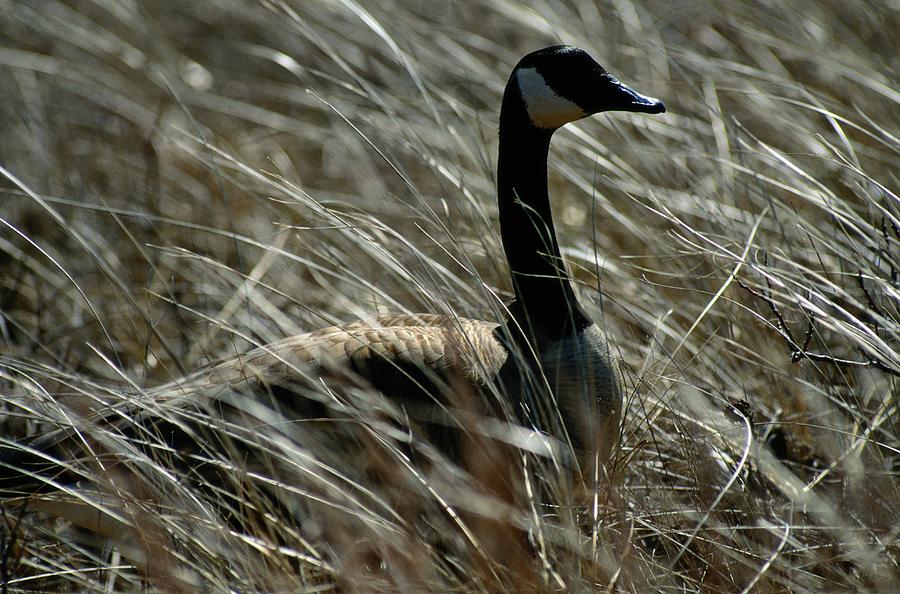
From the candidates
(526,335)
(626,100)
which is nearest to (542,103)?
(626,100)

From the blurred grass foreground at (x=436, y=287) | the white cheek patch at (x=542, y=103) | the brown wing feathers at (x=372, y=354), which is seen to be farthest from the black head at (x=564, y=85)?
the brown wing feathers at (x=372, y=354)

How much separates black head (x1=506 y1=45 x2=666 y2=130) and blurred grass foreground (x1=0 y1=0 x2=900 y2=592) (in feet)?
0.66

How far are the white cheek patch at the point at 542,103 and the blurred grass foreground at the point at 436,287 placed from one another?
0.61ft

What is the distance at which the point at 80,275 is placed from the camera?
11.1 feet

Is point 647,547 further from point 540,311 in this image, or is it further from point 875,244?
point 875,244

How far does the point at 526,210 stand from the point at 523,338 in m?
0.36

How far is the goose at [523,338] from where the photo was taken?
2.18 metres

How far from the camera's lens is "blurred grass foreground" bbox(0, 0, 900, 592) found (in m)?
1.78

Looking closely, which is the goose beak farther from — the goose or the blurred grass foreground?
the blurred grass foreground

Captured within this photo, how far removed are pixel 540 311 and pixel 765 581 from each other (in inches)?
34.3

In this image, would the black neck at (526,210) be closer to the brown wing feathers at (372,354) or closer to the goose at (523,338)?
the goose at (523,338)

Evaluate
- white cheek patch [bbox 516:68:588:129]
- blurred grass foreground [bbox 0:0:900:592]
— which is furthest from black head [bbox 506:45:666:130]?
blurred grass foreground [bbox 0:0:900:592]

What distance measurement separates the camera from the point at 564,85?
234 cm

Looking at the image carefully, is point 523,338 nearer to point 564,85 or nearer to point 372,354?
point 372,354
